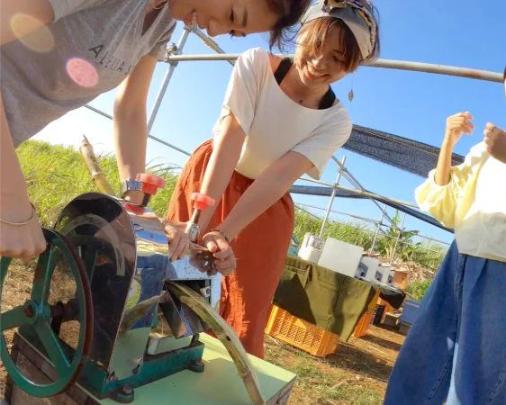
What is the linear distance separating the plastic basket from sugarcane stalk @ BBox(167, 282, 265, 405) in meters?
2.47

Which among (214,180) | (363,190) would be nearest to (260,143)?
(214,180)

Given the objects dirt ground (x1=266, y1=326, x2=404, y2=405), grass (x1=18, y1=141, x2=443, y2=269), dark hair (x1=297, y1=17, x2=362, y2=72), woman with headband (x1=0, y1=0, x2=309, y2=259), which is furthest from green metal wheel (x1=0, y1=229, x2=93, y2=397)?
dirt ground (x1=266, y1=326, x2=404, y2=405)

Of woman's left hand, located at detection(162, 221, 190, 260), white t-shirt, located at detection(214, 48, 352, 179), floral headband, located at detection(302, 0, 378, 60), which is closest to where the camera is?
woman's left hand, located at detection(162, 221, 190, 260)

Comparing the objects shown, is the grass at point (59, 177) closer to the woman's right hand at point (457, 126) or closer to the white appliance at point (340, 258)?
the woman's right hand at point (457, 126)

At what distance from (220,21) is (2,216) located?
1.73 feet

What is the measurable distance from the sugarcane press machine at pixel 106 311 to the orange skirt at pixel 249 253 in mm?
365

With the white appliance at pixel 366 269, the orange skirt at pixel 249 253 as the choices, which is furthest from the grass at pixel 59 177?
the white appliance at pixel 366 269

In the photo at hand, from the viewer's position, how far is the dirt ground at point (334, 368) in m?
2.13

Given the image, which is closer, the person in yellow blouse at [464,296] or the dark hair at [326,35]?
the dark hair at [326,35]

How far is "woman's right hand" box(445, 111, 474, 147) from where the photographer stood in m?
1.53

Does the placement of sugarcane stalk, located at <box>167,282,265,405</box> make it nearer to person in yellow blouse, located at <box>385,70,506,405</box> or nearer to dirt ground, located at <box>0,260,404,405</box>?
person in yellow blouse, located at <box>385,70,506,405</box>

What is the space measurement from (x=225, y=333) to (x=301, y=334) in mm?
2586

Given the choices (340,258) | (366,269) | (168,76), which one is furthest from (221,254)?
(366,269)

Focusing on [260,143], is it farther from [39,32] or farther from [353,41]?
[39,32]
